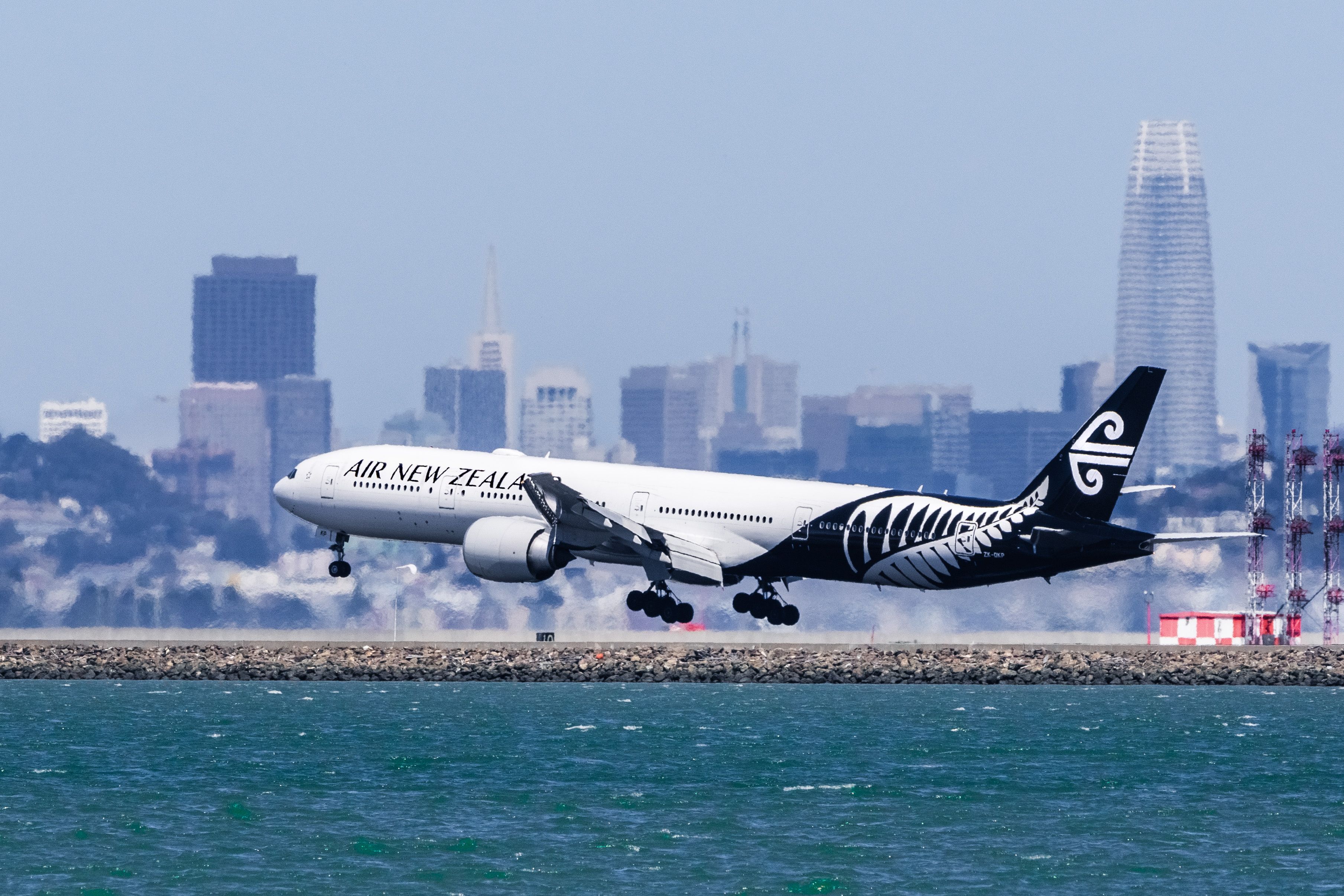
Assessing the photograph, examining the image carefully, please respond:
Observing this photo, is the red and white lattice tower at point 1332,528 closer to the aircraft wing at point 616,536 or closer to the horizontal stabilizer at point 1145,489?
the horizontal stabilizer at point 1145,489

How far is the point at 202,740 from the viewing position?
327 feet

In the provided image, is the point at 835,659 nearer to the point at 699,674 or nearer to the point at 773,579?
the point at 699,674

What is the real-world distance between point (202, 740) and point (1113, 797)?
1462 inches

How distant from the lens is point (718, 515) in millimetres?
97125

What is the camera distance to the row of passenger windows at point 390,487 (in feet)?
329

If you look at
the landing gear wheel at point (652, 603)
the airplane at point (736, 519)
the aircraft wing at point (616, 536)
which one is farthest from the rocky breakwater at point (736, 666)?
the aircraft wing at point (616, 536)

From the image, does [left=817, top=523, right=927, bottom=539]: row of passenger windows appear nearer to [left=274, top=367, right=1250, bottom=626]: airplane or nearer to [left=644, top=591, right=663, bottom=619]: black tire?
[left=274, top=367, right=1250, bottom=626]: airplane

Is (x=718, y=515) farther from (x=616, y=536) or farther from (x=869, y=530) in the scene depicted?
(x=869, y=530)

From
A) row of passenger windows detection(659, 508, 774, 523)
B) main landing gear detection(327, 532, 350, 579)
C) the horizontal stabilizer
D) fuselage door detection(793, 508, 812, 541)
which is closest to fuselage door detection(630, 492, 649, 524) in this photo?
row of passenger windows detection(659, 508, 774, 523)

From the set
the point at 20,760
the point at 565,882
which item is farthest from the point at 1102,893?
the point at 20,760

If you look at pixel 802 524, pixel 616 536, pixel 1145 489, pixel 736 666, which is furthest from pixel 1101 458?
pixel 736 666

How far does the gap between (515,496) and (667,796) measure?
21.2 m

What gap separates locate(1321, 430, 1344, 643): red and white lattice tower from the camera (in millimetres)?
150625

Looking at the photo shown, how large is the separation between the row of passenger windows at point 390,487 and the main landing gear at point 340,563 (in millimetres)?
4068
